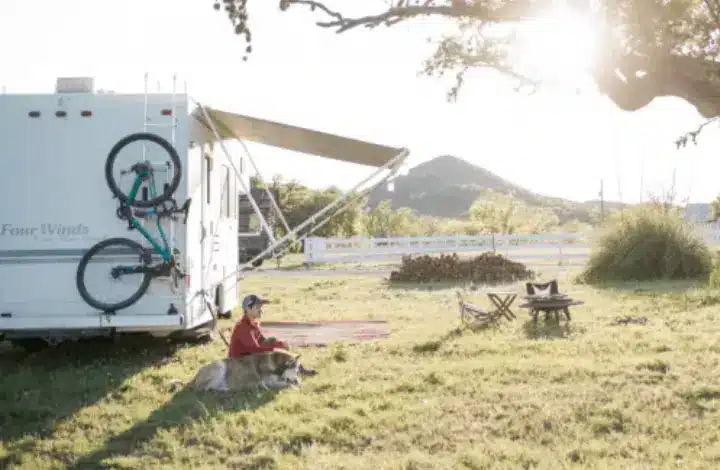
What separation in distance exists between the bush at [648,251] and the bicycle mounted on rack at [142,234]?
11.9 meters

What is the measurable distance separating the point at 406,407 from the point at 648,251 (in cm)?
1299

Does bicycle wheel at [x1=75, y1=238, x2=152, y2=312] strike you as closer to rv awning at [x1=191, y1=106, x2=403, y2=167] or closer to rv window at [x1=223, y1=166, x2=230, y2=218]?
rv awning at [x1=191, y1=106, x2=403, y2=167]

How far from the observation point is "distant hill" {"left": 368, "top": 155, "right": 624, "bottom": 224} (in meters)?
102

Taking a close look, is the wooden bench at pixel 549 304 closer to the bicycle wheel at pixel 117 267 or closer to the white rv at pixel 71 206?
the white rv at pixel 71 206

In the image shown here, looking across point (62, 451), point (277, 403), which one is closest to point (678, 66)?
point (277, 403)

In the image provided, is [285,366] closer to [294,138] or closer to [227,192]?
[294,138]

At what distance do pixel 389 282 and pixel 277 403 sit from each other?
13028 mm

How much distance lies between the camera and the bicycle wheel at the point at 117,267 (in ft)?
27.5

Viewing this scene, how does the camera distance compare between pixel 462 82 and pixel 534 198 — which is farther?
pixel 534 198

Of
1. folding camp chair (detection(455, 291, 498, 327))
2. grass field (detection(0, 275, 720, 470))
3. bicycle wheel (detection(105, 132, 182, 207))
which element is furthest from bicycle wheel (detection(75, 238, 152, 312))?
folding camp chair (detection(455, 291, 498, 327))

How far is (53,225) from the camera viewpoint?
28.0ft

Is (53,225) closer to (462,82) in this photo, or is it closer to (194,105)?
(194,105)

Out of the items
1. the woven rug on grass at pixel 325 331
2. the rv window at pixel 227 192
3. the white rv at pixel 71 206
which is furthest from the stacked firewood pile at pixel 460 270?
the white rv at pixel 71 206

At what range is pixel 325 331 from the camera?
11211 millimetres
